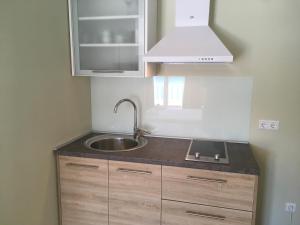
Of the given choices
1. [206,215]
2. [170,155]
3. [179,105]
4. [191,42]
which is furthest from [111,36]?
[206,215]

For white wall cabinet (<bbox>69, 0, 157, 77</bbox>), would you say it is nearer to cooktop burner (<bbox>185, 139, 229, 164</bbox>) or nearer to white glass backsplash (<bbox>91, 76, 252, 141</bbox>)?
white glass backsplash (<bbox>91, 76, 252, 141</bbox>)

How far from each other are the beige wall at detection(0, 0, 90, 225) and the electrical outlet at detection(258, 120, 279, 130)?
1.56m

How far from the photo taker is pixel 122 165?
1885 millimetres

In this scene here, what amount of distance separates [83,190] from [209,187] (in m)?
0.94

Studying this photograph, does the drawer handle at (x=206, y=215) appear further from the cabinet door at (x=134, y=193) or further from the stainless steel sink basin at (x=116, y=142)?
the stainless steel sink basin at (x=116, y=142)

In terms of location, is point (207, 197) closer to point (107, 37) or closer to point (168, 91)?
point (168, 91)

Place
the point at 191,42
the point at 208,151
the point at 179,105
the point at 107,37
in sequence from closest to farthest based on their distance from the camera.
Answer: the point at 191,42 → the point at 208,151 → the point at 107,37 → the point at 179,105

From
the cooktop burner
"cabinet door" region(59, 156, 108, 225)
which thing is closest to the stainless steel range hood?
the cooktop burner

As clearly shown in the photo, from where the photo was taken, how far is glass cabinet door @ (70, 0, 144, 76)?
6.63 feet

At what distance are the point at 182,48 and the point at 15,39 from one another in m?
1.05

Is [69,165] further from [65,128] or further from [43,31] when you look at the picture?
[43,31]

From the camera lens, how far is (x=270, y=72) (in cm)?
206

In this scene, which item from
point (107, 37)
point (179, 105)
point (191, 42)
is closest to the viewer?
point (191, 42)

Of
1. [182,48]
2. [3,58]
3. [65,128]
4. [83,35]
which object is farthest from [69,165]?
[182,48]
